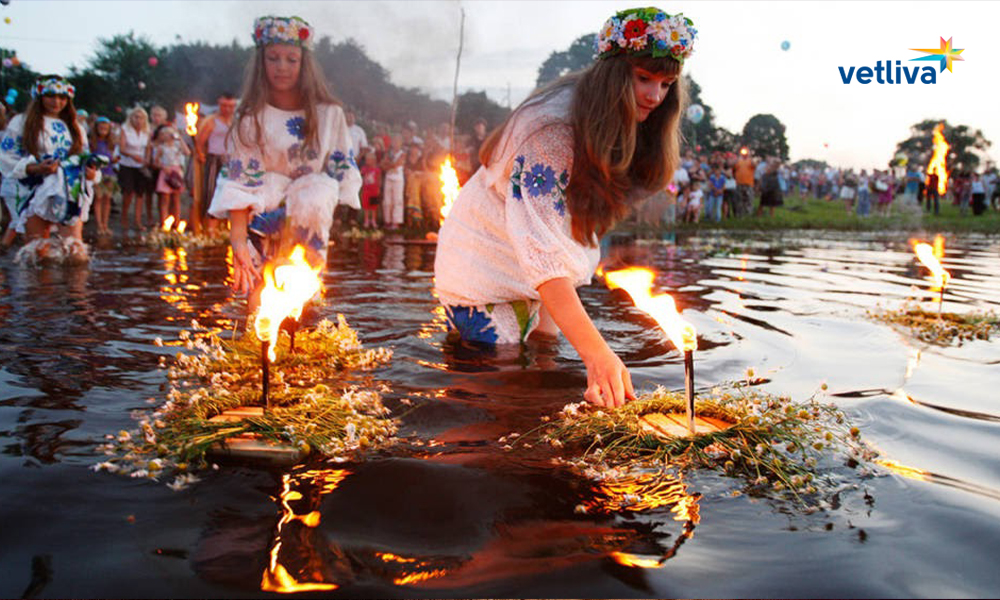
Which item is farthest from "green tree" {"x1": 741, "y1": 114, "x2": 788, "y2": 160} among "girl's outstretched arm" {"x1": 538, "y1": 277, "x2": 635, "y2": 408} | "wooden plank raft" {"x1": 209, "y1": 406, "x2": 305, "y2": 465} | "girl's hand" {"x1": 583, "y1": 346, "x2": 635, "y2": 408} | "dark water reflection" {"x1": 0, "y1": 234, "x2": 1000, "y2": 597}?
Result: "wooden plank raft" {"x1": 209, "y1": 406, "x2": 305, "y2": 465}

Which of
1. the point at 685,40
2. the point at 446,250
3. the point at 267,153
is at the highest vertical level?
the point at 685,40

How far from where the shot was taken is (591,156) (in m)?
3.75

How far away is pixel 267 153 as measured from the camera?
5789 mm

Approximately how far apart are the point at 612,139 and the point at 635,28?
48 centimetres

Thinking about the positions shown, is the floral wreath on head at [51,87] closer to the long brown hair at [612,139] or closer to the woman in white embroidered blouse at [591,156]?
the woman in white embroidered blouse at [591,156]

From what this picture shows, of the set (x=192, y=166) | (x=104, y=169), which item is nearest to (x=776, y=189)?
(x=192, y=166)

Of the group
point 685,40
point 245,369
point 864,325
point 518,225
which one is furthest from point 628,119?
point 864,325

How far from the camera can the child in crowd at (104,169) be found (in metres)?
13.6

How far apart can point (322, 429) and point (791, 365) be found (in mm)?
2899

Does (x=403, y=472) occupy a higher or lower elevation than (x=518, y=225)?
lower

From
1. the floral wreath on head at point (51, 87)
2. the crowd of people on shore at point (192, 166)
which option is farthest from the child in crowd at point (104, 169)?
the floral wreath on head at point (51, 87)

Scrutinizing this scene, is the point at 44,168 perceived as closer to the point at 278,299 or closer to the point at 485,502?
the point at 278,299

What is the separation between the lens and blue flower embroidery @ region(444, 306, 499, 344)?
5.07m

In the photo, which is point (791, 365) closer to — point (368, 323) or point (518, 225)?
point (518, 225)
